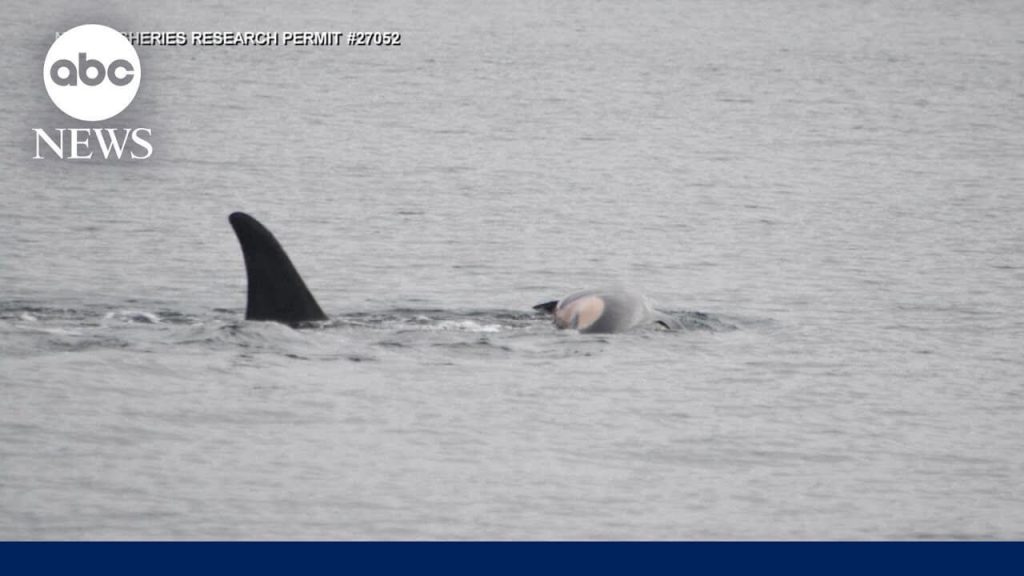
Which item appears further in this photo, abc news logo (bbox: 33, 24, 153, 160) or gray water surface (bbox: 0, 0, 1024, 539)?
abc news logo (bbox: 33, 24, 153, 160)

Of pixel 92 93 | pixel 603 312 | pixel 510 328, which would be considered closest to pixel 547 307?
pixel 510 328

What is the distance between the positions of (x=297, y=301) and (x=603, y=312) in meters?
3.40

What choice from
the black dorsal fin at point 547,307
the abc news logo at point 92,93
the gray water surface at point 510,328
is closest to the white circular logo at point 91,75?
the abc news logo at point 92,93

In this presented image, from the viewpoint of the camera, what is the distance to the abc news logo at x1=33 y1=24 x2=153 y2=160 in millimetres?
39562

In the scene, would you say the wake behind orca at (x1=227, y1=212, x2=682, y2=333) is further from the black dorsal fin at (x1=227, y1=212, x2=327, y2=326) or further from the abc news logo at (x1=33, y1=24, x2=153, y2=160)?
the abc news logo at (x1=33, y1=24, x2=153, y2=160)

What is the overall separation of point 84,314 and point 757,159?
25.8m

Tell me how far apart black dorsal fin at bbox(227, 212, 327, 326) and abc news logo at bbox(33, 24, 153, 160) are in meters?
18.9

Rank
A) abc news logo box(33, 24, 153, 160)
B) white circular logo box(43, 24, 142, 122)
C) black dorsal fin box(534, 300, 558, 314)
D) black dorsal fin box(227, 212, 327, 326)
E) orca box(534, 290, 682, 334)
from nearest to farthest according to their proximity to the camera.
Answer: black dorsal fin box(227, 212, 327, 326), orca box(534, 290, 682, 334), black dorsal fin box(534, 300, 558, 314), abc news logo box(33, 24, 153, 160), white circular logo box(43, 24, 142, 122)

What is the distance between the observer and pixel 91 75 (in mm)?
47094

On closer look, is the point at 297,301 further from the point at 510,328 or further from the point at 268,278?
the point at 510,328

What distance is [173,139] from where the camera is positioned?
139 feet

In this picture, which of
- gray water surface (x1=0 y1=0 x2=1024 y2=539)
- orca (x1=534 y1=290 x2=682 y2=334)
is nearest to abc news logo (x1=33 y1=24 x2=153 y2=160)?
gray water surface (x1=0 y1=0 x2=1024 y2=539)

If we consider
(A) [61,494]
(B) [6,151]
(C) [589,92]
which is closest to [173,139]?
(B) [6,151]

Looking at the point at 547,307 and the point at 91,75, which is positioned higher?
the point at 91,75
